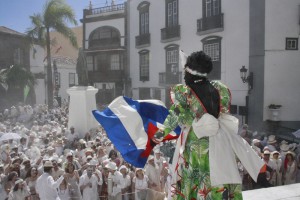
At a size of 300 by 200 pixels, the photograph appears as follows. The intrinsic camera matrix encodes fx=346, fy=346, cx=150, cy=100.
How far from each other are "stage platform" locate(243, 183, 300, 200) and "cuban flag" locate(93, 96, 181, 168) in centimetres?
147

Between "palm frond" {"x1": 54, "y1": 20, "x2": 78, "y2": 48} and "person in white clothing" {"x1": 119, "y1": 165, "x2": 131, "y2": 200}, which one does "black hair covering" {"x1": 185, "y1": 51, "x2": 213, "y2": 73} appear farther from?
"palm frond" {"x1": 54, "y1": 20, "x2": 78, "y2": 48}

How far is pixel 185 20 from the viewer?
2042 centimetres

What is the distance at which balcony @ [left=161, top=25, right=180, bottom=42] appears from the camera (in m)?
20.9

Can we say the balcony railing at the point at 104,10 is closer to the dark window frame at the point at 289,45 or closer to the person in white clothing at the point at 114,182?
the dark window frame at the point at 289,45

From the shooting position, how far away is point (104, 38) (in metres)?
27.5

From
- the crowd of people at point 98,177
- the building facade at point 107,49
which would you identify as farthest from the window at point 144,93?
the crowd of people at point 98,177

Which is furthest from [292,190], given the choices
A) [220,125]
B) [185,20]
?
[185,20]

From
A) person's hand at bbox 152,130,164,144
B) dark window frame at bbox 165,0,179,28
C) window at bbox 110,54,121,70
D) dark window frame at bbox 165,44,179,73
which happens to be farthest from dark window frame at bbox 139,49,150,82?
person's hand at bbox 152,130,164,144

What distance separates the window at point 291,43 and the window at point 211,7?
13.8ft

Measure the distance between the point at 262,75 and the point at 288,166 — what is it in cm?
858

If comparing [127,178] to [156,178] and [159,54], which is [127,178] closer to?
[156,178]

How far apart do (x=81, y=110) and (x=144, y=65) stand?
12515mm

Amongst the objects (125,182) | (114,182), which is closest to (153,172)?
(125,182)

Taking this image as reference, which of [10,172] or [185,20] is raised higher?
[185,20]
